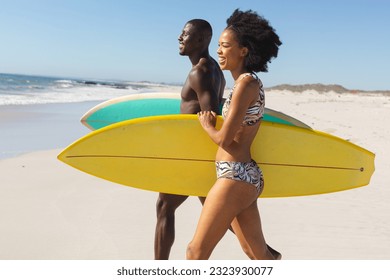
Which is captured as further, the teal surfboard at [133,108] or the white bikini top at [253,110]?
the teal surfboard at [133,108]

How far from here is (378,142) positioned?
9.19 m

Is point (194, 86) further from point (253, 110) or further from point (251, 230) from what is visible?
point (251, 230)

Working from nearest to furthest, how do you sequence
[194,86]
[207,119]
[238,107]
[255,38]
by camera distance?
[238,107] < [255,38] < [207,119] < [194,86]

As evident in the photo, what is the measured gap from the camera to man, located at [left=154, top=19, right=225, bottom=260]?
7.88ft

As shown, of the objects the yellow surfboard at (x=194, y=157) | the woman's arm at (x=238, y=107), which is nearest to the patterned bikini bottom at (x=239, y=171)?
the woman's arm at (x=238, y=107)

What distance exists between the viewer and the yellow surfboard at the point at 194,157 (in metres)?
2.53

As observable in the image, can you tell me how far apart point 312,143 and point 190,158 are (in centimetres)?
80

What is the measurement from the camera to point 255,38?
6.56 ft

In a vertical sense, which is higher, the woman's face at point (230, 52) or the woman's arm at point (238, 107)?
the woman's face at point (230, 52)

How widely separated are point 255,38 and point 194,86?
554 mm

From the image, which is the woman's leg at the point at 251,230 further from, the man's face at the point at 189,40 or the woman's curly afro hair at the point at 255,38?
the man's face at the point at 189,40

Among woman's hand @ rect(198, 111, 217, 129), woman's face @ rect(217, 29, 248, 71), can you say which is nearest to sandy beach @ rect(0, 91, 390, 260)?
woman's hand @ rect(198, 111, 217, 129)

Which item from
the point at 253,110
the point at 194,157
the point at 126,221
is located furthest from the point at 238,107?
the point at 126,221
